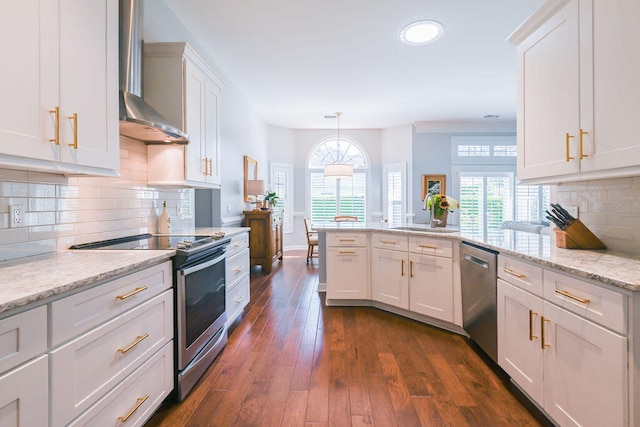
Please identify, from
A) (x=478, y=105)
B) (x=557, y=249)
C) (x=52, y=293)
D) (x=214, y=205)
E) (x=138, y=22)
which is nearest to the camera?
(x=52, y=293)

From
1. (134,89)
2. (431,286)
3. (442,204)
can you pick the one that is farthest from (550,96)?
(134,89)

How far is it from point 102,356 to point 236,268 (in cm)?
161

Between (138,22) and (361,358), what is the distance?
2.93 metres

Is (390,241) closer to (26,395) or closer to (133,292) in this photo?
(133,292)

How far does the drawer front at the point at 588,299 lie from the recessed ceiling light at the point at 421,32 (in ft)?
9.13

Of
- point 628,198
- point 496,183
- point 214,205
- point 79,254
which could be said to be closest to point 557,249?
point 628,198

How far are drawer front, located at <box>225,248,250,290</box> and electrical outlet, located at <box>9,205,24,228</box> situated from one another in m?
1.32

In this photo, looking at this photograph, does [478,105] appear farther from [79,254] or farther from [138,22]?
[79,254]

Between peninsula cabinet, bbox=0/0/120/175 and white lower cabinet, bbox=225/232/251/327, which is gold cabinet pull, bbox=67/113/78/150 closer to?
peninsula cabinet, bbox=0/0/120/175

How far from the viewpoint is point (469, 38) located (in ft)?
11.4

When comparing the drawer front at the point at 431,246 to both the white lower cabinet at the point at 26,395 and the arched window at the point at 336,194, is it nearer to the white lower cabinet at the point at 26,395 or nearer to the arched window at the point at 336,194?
the white lower cabinet at the point at 26,395

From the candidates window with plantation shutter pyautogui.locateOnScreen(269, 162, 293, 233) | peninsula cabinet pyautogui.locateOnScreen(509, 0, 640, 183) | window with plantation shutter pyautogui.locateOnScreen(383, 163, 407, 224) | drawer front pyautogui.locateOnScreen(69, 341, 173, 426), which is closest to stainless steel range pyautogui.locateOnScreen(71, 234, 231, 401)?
drawer front pyautogui.locateOnScreen(69, 341, 173, 426)

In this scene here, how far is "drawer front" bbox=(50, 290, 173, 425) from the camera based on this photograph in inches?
41.3

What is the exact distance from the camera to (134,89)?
2.19m
